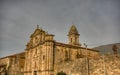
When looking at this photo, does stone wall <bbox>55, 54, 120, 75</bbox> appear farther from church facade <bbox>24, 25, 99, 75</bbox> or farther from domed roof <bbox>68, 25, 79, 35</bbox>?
domed roof <bbox>68, 25, 79, 35</bbox>

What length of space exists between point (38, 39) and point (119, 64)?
2362 centimetres

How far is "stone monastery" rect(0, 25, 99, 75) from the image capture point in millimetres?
41656

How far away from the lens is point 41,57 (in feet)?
146

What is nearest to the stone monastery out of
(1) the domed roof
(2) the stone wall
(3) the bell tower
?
(3) the bell tower

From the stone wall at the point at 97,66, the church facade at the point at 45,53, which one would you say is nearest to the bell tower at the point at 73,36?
the church facade at the point at 45,53

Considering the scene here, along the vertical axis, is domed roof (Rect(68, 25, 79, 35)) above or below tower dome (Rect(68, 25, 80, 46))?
above

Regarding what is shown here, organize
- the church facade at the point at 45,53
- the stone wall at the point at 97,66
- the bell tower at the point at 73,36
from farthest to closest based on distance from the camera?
1. the bell tower at the point at 73,36
2. the church facade at the point at 45,53
3. the stone wall at the point at 97,66

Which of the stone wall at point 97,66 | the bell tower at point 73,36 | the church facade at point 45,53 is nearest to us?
the stone wall at point 97,66

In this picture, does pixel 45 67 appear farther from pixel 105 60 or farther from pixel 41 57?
pixel 105 60

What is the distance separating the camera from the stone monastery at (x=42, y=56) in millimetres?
41656

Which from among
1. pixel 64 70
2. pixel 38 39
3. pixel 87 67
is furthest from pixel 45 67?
pixel 87 67

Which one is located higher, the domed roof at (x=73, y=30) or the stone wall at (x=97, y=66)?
the domed roof at (x=73, y=30)

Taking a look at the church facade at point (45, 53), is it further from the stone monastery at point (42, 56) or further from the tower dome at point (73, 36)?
the tower dome at point (73, 36)

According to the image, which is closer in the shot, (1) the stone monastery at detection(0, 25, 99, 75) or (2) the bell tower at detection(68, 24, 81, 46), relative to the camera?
(1) the stone monastery at detection(0, 25, 99, 75)
